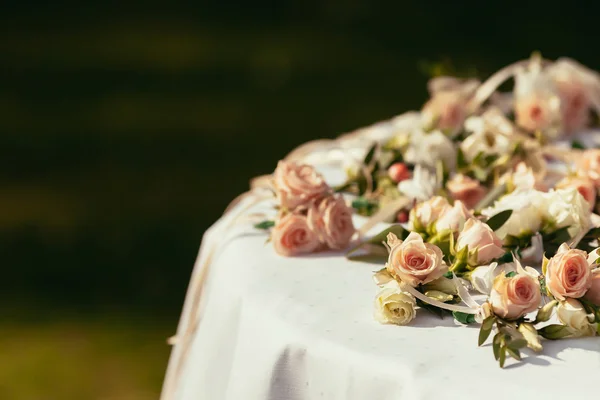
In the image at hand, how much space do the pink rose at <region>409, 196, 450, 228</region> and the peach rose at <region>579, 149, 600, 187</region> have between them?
1.29ft

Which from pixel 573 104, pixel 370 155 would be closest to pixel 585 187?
A: pixel 370 155

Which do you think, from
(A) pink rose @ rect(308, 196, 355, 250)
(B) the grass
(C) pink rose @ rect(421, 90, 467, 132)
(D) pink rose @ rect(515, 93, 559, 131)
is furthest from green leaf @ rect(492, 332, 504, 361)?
(B) the grass

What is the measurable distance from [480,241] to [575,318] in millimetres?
207

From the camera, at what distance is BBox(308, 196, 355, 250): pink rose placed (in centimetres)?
166

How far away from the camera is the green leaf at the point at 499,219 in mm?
1521

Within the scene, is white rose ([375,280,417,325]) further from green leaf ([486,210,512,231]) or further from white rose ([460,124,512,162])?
white rose ([460,124,512,162])

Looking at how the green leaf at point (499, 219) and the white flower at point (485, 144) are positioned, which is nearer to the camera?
the green leaf at point (499, 219)

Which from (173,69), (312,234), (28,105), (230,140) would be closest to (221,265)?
(312,234)

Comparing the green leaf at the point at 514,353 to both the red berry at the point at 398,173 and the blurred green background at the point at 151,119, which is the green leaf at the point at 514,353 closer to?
the red berry at the point at 398,173

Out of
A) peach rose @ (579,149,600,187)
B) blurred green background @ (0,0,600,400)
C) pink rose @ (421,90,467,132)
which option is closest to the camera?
peach rose @ (579,149,600,187)

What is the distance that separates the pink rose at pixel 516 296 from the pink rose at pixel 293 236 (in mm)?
470

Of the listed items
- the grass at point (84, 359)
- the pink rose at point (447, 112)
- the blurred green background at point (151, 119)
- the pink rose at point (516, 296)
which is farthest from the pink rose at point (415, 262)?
the grass at point (84, 359)

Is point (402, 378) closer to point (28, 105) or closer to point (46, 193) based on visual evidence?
point (46, 193)

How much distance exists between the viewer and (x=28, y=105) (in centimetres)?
977
